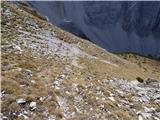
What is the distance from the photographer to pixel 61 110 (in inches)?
755

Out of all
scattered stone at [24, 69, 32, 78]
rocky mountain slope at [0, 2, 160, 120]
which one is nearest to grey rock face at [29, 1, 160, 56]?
rocky mountain slope at [0, 2, 160, 120]

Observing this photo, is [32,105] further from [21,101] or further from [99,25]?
[99,25]

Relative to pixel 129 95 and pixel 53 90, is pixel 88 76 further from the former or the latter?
pixel 53 90

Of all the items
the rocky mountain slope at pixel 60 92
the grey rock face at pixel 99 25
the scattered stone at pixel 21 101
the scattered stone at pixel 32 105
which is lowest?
the grey rock face at pixel 99 25

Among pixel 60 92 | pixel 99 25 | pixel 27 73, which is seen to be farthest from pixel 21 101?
pixel 99 25

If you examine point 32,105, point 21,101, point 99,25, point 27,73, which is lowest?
point 99,25

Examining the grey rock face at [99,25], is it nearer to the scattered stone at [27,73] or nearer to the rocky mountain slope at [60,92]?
the rocky mountain slope at [60,92]

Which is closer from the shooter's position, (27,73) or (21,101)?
(21,101)

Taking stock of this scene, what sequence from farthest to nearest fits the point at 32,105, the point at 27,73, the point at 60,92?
1. the point at 27,73
2. the point at 60,92
3. the point at 32,105

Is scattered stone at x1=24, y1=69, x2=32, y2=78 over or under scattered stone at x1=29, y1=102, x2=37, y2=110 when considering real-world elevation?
under

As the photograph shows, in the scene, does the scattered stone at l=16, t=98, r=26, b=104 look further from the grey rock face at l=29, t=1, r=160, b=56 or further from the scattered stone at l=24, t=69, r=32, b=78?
the grey rock face at l=29, t=1, r=160, b=56

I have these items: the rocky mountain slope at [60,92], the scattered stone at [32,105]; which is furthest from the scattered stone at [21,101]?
the scattered stone at [32,105]

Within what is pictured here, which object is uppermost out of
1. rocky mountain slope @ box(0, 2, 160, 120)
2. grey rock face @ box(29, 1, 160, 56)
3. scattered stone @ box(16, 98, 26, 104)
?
scattered stone @ box(16, 98, 26, 104)

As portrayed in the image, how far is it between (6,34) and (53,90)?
723 inches
